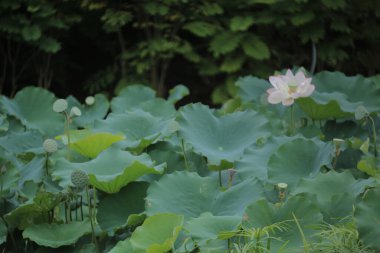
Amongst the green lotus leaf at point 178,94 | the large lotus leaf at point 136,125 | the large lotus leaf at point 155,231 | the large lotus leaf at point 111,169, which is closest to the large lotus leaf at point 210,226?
the large lotus leaf at point 155,231

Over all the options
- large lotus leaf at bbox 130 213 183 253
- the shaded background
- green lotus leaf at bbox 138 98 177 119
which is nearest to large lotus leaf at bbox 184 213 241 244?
large lotus leaf at bbox 130 213 183 253

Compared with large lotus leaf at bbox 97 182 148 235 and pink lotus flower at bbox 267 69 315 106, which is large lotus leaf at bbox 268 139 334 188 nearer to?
pink lotus flower at bbox 267 69 315 106

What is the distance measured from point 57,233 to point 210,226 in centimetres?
43

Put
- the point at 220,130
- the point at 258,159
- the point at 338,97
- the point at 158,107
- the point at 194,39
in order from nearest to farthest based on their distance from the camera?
the point at 258,159 < the point at 220,130 < the point at 338,97 < the point at 158,107 < the point at 194,39

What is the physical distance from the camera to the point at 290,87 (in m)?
1.90

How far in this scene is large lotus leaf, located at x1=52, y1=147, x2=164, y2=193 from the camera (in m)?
1.64

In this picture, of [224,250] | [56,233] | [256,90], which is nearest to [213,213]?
[224,250]

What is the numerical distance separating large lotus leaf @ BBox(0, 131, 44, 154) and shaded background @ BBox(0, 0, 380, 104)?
246 centimetres

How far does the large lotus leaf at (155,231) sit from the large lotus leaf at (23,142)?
0.71 meters

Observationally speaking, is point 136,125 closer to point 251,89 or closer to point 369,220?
point 251,89

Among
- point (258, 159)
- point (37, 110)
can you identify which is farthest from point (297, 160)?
point (37, 110)

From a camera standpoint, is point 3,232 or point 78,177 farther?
point 3,232

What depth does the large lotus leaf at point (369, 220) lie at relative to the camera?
4.58ft

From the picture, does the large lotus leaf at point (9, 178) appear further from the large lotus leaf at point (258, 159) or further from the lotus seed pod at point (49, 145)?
the large lotus leaf at point (258, 159)
